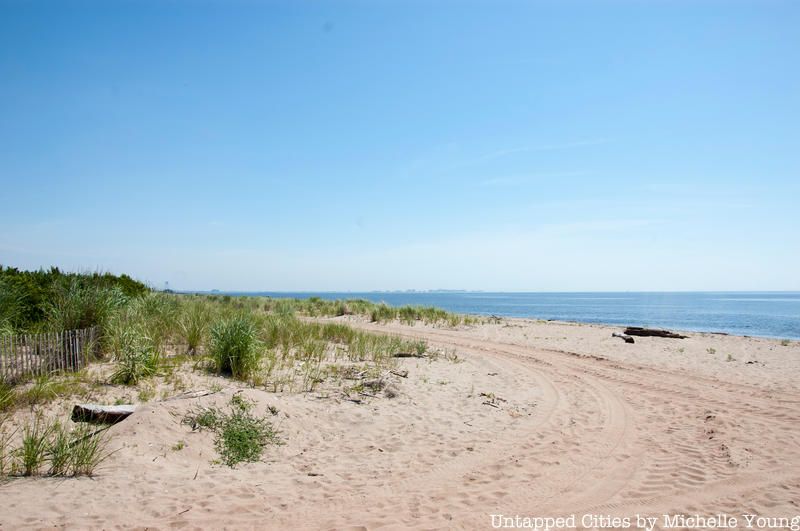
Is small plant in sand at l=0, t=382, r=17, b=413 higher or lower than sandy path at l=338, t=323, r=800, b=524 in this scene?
higher

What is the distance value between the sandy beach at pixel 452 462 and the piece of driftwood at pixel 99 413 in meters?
0.30

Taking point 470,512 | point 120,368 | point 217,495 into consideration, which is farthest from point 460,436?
point 120,368

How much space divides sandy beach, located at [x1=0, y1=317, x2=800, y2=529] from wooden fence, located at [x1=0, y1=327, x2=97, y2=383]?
51.2 inches

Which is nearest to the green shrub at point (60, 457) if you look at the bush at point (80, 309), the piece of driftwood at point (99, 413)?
the piece of driftwood at point (99, 413)

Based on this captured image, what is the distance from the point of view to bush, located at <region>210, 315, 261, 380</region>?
32.3 ft

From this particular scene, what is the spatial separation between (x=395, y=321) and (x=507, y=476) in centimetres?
2174

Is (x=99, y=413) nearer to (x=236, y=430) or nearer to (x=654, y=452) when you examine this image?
(x=236, y=430)

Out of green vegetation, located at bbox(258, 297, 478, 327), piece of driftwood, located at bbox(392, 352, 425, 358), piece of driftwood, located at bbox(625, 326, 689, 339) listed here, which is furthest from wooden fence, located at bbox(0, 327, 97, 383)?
piece of driftwood, located at bbox(625, 326, 689, 339)

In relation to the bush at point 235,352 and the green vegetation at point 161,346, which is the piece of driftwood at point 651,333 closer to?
the green vegetation at point 161,346

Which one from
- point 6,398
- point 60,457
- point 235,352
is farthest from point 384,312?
point 60,457

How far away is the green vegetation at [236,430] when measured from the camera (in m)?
6.34

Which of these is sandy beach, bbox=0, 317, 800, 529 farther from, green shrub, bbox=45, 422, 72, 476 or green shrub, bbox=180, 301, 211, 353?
green shrub, bbox=180, 301, 211, 353

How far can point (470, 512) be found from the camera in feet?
16.3

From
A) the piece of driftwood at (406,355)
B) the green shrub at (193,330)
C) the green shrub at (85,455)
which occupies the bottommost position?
the piece of driftwood at (406,355)
